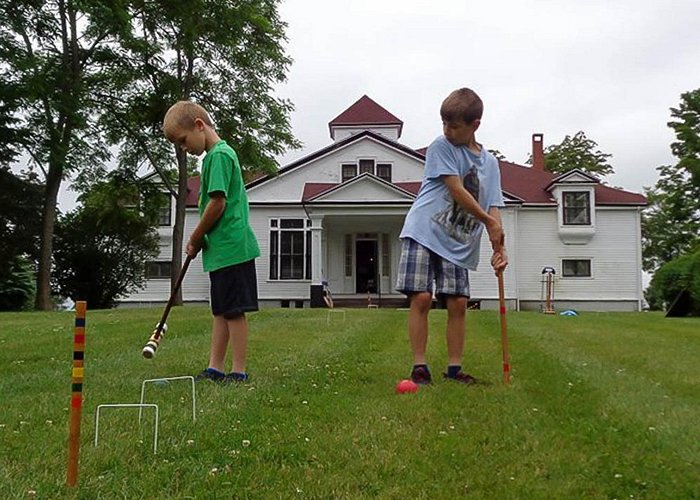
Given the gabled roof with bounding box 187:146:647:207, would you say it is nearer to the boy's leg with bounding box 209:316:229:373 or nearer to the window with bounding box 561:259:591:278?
the window with bounding box 561:259:591:278

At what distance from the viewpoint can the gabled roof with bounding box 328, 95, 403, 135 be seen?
105ft

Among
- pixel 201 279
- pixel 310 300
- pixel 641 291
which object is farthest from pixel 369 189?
pixel 641 291

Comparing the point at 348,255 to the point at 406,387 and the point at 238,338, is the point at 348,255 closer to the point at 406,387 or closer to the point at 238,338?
the point at 238,338

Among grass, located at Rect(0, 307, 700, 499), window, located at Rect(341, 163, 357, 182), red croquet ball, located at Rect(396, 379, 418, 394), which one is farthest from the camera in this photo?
A: window, located at Rect(341, 163, 357, 182)

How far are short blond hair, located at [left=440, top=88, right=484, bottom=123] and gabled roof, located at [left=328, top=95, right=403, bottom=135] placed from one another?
27.3 m

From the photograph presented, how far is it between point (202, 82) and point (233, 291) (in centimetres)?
2090

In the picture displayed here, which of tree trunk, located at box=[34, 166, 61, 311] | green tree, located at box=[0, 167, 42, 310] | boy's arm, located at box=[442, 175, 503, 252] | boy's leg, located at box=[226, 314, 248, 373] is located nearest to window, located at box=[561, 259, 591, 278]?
tree trunk, located at box=[34, 166, 61, 311]

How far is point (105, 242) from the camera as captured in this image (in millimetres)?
24891

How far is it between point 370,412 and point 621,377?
2414 mm

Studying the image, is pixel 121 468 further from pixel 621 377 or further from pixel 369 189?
pixel 369 189

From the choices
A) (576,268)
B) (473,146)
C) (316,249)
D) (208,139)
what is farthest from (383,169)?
(208,139)

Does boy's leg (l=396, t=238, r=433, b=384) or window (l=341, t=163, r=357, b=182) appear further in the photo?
window (l=341, t=163, r=357, b=182)

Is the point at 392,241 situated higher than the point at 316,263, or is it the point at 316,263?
the point at 392,241

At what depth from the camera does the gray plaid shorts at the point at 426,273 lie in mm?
4848
